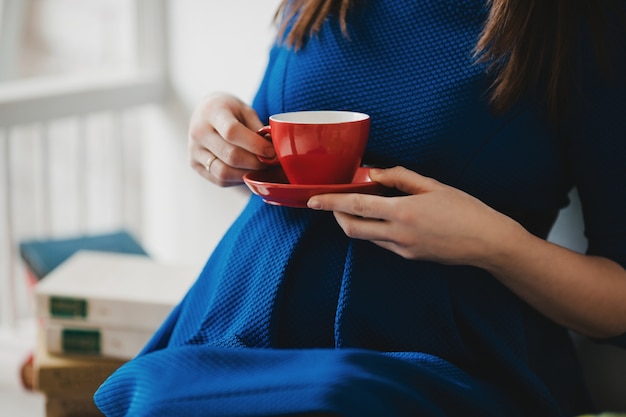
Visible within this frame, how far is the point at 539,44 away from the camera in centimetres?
98

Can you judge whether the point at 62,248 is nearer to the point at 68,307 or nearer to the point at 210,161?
the point at 68,307

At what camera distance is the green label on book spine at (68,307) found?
4.94 ft

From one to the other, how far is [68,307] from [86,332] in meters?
0.06

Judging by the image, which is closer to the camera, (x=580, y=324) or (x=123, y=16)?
(x=580, y=324)

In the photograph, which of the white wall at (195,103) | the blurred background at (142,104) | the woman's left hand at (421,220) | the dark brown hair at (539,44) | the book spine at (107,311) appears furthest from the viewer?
the blurred background at (142,104)

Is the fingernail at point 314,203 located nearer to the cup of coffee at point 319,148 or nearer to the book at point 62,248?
the cup of coffee at point 319,148

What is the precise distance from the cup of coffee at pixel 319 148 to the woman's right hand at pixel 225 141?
43 mm

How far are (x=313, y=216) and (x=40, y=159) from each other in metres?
1.43

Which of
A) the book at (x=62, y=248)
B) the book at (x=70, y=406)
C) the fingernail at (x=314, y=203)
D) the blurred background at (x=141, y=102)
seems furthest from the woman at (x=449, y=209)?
the book at (x=62, y=248)

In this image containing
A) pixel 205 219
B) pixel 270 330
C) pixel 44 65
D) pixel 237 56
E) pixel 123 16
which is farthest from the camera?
pixel 44 65

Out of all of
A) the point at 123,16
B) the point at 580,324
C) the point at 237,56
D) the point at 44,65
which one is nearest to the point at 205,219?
the point at 237,56

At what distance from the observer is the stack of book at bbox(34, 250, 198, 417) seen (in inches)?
59.2

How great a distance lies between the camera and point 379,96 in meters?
1.03

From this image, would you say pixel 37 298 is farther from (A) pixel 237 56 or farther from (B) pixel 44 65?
(B) pixel 44 65
